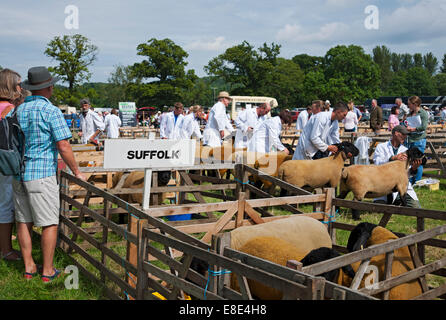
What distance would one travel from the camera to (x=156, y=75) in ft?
258

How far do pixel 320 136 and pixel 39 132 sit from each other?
6.05m

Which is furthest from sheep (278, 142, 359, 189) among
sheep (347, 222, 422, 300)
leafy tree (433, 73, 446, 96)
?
leafy tree (433, 73, 446, 96)

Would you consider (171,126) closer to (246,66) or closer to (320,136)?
(320,136)

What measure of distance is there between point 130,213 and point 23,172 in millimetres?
1400

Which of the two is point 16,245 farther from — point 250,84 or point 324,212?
point 250,84

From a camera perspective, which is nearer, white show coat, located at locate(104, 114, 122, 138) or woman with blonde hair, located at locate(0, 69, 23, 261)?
woman with blonde hair, located at locate(0, 69, 23, 261)

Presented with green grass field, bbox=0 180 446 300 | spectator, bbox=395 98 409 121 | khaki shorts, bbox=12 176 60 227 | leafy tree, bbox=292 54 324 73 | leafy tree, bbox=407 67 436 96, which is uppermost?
leafy tree, bbox=292 54 324 73

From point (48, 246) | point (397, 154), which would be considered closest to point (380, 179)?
point (397, 154)

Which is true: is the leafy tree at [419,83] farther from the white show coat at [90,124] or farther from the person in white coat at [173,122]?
the white show coat at [90,124]

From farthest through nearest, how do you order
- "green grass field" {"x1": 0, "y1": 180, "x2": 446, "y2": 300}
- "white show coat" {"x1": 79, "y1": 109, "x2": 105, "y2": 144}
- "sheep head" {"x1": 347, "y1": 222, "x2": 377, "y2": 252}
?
1. "white show coat" {"x1": 79, "y1": 109, "x2": 105, "y2": 144}
2. "green grass field" {"x1": 0, "y1": 180, "x2": 446, "y2": 300}
3. "sheep head" {"x1": 347, "y1": 222, "x2": 377, "y2": 252}

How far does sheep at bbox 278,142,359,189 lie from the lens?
802 cm

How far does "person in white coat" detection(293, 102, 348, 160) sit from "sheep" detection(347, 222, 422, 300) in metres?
4.52

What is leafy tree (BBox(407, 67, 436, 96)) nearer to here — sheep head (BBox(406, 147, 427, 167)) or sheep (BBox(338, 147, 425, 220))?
sheep head (BBox(406, 147, 427, 167))

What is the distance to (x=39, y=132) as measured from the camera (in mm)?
4398
